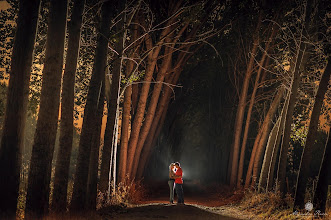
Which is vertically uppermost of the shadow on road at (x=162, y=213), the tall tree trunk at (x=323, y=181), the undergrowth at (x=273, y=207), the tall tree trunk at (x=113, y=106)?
the tall tree trunk at (x=113, y=106)

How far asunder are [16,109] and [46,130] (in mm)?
805

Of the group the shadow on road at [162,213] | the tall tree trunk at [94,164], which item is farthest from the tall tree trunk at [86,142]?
the shadow on road at [162,213]

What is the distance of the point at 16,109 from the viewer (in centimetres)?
1041

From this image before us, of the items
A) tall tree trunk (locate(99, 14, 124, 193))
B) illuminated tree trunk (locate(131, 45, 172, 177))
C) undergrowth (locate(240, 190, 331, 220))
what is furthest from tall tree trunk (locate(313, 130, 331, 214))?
illuminated tree trunk (locate(131, 45, 172, 177))

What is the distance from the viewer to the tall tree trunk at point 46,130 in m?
10.5

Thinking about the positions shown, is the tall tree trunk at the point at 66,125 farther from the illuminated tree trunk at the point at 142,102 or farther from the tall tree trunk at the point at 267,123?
the tall tree trunk at the point at 267,123

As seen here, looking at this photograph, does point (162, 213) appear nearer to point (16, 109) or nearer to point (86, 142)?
point (86, 142)

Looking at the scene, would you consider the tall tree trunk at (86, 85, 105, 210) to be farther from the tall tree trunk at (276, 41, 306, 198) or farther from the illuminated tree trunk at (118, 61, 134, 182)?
the tall tree trunk at (276, 41, 306, 198)

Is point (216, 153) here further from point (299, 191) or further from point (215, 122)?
point (299, 191)

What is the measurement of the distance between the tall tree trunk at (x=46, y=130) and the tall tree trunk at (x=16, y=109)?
352 millimetres

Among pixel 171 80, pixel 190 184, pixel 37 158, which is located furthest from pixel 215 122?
pixel 37 158

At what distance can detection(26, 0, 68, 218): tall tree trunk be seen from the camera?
414 inches

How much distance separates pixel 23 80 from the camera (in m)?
10.6

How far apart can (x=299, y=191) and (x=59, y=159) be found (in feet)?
26.3
